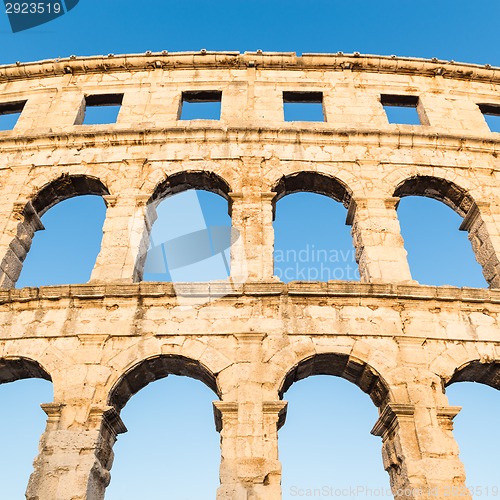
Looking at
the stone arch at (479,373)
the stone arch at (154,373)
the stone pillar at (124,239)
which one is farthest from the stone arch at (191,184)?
the stone arch at (479,373)

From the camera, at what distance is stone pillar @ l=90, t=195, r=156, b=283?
8.80 m

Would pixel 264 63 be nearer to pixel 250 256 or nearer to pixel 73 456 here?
pixel 250 256

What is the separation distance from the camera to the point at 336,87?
41.6 ft

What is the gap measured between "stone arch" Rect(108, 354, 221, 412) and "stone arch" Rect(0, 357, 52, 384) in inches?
45.2

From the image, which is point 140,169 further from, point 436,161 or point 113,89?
point 436,161

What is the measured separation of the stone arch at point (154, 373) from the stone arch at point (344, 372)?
48.9 inches

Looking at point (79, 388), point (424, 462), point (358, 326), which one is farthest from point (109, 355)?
point (424, 462)

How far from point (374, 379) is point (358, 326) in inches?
33.2

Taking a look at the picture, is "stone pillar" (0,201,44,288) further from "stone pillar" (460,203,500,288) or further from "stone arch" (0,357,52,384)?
"stone pillar" (460,203,500,288)

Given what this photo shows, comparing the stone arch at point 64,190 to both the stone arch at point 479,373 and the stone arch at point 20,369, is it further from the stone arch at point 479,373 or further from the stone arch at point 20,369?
the stone arch at point 479,373

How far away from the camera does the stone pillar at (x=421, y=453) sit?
6.54 meters

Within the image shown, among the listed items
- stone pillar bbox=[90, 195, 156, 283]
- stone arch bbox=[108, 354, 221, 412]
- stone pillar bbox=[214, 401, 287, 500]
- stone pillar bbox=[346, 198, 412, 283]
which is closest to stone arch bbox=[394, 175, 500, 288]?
stone pillar bbox=[346, 198, 412, 283]

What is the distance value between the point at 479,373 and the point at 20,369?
735 centimetres

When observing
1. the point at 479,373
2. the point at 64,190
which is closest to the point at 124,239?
the point at 64,190
